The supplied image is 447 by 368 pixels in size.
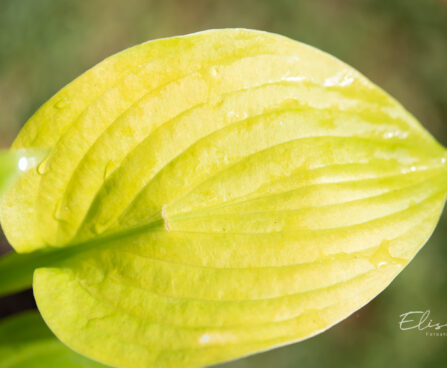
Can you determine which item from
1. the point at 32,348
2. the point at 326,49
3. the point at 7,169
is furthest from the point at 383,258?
the point at 326,49

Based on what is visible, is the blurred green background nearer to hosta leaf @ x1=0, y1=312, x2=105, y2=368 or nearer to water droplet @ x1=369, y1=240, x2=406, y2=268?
hosta leaf @ x1=0, y1=312, x2=105, y2=368

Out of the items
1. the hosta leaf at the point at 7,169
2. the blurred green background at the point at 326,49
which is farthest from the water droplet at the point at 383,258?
the blurred green background at the point at 326,49

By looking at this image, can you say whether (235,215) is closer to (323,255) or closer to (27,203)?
(323,255)

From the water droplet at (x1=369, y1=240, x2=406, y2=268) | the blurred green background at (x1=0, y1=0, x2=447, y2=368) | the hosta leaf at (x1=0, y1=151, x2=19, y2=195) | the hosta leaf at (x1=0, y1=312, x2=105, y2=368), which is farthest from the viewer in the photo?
the blurred green background at (x1=0, y1=0, x2=447, y2=368)

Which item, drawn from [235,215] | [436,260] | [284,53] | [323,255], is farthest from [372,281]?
[436,260]

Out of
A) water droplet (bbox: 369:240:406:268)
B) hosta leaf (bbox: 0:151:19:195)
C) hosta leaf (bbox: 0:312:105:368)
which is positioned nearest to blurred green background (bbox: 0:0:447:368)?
hosta leaf (bbox: 0:312:105:368)

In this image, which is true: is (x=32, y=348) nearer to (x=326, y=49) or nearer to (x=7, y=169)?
(x=7, y=169)
